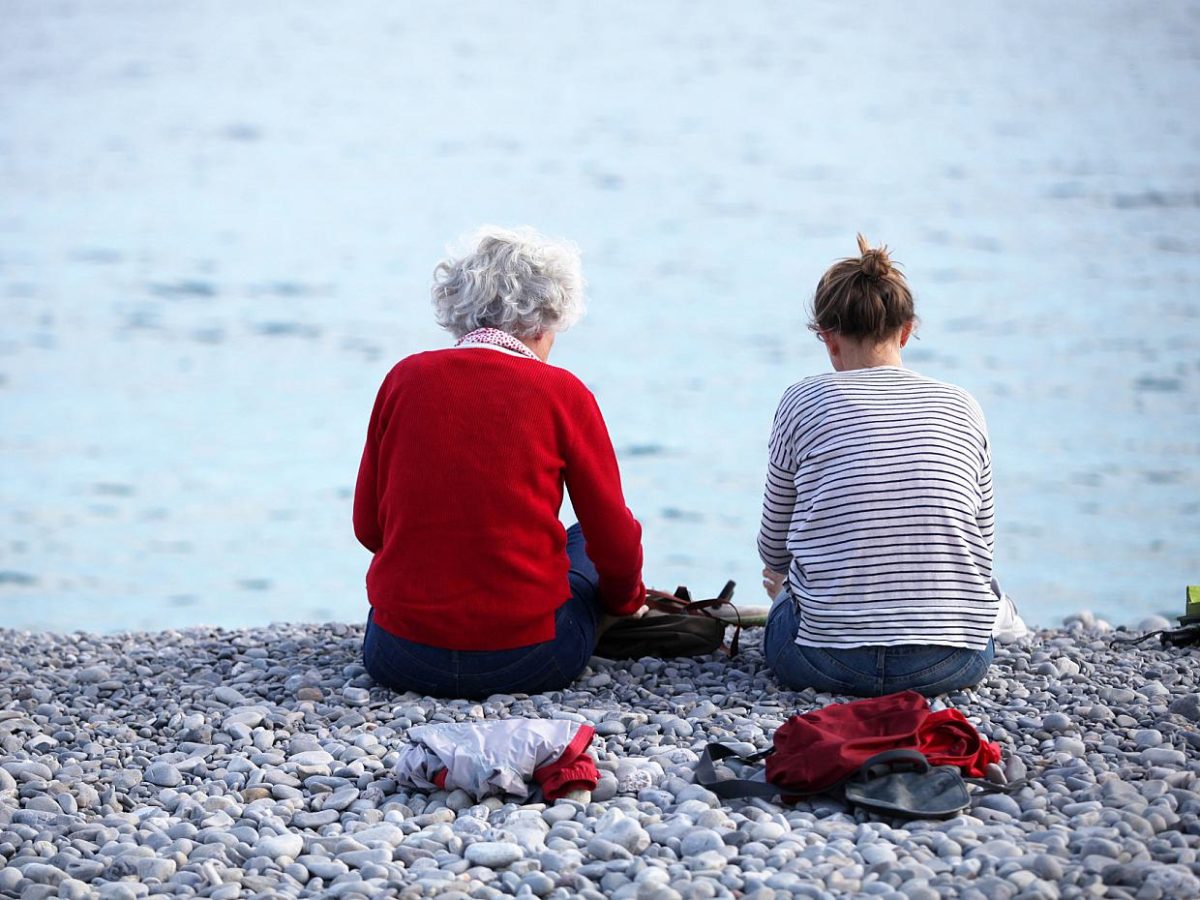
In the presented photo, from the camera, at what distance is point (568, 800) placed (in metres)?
3.36

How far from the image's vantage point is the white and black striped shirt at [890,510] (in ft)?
12.9

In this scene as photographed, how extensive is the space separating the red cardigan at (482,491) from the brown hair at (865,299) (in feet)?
2.37

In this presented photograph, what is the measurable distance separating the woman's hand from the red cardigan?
20.5 inches

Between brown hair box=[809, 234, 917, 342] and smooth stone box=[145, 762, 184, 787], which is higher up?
brown hair box=[809, 234, 917, 342]

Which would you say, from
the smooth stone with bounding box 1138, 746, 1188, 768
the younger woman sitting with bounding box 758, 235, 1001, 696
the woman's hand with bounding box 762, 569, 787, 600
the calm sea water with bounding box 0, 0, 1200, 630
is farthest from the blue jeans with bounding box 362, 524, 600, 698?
the calm sea water with bounding box 0, 0, 1200, 630

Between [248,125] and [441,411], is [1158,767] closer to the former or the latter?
[441,411]

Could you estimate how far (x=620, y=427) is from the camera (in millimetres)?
15000

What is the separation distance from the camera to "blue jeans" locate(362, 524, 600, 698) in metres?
4.16

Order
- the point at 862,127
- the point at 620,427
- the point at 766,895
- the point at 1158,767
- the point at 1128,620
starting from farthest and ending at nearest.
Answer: the point at 862,127 → the point at 620,427 → the point at 1128,620 → the point at 1158,767 → the point at 766,895

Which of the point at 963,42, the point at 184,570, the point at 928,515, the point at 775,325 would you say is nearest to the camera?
the point at 928,515

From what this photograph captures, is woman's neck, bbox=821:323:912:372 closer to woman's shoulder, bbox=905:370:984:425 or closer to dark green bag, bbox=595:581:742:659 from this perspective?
woman's shoulder, bbox=905:370:984:425

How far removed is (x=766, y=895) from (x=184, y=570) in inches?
386

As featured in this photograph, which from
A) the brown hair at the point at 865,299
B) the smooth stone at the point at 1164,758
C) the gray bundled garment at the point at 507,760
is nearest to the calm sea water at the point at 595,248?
the brown hair at the point at 865,299

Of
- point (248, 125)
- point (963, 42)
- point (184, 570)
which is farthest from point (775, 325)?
point (963, 42)
